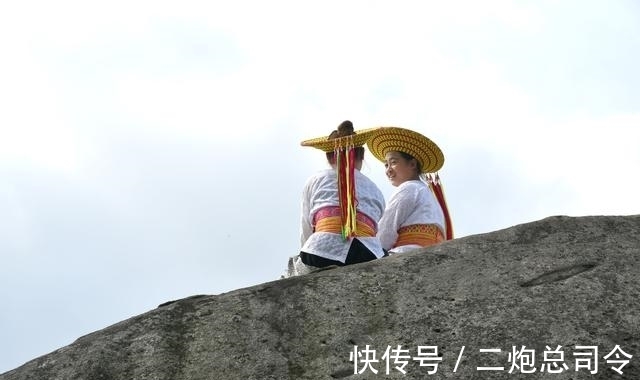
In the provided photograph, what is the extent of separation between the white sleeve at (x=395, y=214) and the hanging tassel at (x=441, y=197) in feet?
2.21

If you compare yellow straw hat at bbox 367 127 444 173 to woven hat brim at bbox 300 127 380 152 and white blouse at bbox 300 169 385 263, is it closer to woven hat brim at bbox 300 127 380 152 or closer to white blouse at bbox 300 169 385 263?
woven hat brim at bbox 300 127 380 152

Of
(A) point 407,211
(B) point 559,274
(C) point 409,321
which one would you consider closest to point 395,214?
(A) point 407,211

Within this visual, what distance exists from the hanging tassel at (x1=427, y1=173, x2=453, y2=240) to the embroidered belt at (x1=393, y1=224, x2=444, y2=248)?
2.27 feet

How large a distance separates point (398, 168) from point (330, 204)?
2.94 feet

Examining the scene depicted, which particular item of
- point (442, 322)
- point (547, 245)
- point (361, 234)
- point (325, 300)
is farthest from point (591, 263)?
point (361, 234)

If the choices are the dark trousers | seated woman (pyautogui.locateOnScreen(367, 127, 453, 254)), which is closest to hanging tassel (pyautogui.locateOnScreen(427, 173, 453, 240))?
seated woman (pyautogui.locateOnScreen(367, 127, 453, 254))

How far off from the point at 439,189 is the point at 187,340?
407 cm

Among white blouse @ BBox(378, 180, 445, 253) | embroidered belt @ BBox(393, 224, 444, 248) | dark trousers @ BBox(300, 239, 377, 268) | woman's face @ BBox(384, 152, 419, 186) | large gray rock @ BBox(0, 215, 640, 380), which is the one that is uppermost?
woman's face @ BBox(384, 152, 419, 186)

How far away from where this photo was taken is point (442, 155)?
9.42m

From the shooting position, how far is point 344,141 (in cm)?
895

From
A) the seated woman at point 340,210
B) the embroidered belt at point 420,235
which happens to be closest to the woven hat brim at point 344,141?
the seated woman at point 340,210

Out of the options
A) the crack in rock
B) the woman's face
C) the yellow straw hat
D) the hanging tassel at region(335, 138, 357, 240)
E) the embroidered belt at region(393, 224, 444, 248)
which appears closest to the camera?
the crack in rock

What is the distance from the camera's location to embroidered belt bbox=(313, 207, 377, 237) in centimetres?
855

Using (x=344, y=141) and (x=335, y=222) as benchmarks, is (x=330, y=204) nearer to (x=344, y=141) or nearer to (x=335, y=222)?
(x=335, y=222)
